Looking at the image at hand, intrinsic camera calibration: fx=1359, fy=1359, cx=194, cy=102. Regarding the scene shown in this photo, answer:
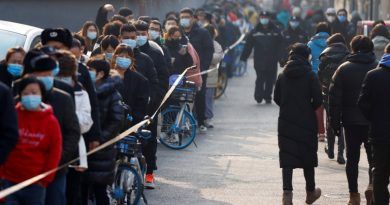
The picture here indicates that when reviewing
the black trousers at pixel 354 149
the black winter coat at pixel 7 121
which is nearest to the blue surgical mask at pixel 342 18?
the black trousers at pixel 354 149

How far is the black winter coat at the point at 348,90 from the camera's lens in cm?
1330

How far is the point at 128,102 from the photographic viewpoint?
13344 mm

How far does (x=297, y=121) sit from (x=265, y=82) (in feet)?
41.1

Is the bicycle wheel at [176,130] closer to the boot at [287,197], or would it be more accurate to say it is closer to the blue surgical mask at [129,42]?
the blue surgical mask at [129,42]

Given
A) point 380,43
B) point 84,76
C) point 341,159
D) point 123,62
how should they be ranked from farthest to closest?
point 380,43 < point 341,159 < point 123,62 < point 84,76

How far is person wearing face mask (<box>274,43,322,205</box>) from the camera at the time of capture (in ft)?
43.0

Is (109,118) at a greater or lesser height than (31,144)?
lesser

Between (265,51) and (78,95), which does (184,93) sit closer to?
(265,51)

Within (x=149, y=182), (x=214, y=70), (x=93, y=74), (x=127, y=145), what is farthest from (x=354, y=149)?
(x=214, y=70)

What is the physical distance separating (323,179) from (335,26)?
40.1 feet

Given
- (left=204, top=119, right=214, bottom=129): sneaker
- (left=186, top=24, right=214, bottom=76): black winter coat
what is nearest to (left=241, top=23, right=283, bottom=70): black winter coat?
(left=204, top=119, right=214, bottom=129): sneaker

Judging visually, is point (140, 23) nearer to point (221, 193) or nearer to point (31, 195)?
point (221, 193)

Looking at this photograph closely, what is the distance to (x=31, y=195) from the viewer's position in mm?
9148

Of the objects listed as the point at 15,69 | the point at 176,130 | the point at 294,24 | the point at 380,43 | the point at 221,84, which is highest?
the point at 15,69
